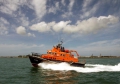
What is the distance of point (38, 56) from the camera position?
84.4ft

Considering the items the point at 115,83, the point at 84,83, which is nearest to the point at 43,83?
the point at 84,83

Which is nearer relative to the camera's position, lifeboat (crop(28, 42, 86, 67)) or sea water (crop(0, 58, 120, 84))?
sea water (crop(0, 58, 120, 84))

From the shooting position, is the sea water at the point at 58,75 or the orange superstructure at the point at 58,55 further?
the orange superstructure at the point at 58,55

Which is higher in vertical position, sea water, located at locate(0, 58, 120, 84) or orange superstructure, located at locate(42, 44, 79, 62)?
orange superstructure, located at locate(42, 44, 79, 62)

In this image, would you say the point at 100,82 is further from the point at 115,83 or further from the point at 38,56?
the point at 38,56

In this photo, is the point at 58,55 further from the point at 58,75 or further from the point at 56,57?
the point at 58,75

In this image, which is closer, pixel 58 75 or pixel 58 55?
pixel 58 75

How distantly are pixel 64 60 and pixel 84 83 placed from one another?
11.0 meters

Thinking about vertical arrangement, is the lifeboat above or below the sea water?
above

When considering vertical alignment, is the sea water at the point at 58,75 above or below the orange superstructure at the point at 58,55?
below

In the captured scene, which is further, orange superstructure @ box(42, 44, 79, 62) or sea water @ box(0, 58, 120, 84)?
orange superstructure @ box(42, 44, 79, 62)

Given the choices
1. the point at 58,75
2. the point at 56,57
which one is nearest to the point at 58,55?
the point at 56,57

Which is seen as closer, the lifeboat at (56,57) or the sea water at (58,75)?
the sea water at (58,75)

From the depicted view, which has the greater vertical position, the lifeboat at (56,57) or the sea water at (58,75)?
the lifeboat at (56,57)
